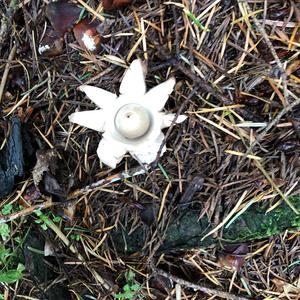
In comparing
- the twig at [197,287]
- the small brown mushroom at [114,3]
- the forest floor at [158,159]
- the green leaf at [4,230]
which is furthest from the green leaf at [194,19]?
the green leaf at [4,230]

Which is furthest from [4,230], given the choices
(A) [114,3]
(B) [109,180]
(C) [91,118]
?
(A) [114,3]

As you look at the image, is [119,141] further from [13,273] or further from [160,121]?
[13,273]

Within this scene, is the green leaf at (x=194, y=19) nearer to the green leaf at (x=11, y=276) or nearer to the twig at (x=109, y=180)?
the twig at (x=109, y=180)

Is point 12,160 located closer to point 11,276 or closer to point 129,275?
point 11,276

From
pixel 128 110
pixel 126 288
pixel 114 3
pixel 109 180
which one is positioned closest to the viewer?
pixel 128 110

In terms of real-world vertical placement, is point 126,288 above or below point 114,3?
below

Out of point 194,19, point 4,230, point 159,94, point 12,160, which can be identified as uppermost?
point 194,19

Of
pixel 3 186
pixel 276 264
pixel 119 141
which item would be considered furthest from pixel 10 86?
pixel 276 264

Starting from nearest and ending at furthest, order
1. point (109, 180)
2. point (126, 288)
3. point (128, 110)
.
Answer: point (128, 110)
point (109, 180)
point (126, 288)
